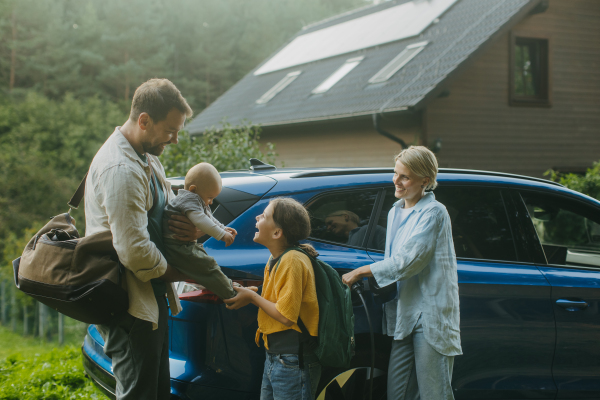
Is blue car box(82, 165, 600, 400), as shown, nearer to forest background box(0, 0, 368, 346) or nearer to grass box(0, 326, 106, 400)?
grass box(0, 326, 106, 400)

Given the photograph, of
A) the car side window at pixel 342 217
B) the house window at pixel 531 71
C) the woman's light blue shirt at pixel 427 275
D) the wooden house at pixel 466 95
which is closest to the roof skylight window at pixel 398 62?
the wooden house at pixel 466 95

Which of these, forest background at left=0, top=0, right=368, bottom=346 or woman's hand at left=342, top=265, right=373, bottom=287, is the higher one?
forest background at left=0, top=0, right=368, bottom=346

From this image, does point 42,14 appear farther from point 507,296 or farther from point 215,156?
point 507,296

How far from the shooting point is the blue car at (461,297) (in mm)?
2625

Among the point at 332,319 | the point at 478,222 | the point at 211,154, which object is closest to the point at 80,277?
the point at 332,319

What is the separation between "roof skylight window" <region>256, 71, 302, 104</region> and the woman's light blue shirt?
15.4m

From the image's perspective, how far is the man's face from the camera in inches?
92.7

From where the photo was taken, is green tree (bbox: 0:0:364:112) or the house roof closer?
the house roof

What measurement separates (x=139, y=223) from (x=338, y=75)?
1433 cm

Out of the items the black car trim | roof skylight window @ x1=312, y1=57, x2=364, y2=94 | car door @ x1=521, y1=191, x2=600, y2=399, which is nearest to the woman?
car door @ x1=521, y1=191, x2=600, y2=399

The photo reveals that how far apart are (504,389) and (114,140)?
260 cm

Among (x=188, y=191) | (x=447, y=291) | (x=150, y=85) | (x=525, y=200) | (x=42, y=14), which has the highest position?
(x=42, y=14)

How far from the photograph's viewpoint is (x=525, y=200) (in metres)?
3.59

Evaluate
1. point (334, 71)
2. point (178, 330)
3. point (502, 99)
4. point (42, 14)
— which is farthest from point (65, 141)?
point (178, 330)
